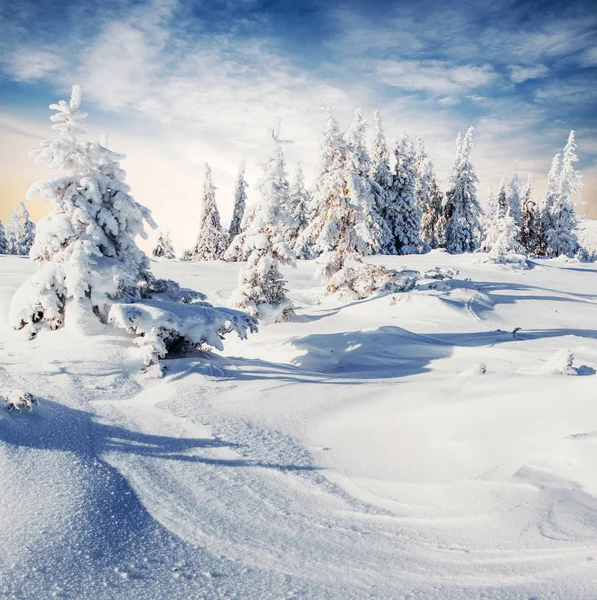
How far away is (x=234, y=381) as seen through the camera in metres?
6.89

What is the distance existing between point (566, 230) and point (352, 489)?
2170 inches

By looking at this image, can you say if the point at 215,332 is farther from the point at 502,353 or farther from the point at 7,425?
the point at 502,353

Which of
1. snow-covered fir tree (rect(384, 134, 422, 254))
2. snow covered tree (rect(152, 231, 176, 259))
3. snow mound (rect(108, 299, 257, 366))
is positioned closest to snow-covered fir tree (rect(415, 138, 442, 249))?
snow-covered fir tree (rect(384, 134, 422, 254))

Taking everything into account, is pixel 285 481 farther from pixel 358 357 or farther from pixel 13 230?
pixel 13 230

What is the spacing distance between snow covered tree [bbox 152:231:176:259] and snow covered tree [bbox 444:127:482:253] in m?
31.6

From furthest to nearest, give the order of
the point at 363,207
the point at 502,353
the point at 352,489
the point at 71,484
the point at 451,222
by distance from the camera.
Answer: the point at 451,222, the point at 363,207, the point at 502,353, the point at 352,489, the point at 71,484

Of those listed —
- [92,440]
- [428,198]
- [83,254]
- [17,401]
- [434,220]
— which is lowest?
[92,440]

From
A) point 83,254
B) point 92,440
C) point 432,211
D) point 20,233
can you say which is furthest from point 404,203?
point 20,233

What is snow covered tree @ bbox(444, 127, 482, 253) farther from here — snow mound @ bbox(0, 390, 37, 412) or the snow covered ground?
snow mound @ bbox(0, 390, 37, 412)

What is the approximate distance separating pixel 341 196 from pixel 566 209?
3944cm

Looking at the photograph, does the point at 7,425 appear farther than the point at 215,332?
No

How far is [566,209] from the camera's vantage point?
49906 millimetres

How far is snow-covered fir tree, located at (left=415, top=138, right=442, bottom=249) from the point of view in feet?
170

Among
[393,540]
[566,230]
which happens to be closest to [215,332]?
[393,540]
